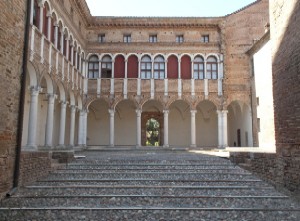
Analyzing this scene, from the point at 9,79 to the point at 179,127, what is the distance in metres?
21.1

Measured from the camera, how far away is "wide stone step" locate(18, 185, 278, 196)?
740 centimetres

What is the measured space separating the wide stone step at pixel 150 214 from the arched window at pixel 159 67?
1793cm

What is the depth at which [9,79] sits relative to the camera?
258 inches

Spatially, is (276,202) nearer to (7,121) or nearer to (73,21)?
(7,121)

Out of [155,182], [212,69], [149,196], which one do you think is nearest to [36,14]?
[155,182]

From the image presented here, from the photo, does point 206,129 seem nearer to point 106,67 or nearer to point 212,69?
point 212,69

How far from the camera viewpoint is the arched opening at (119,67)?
77.4 feet

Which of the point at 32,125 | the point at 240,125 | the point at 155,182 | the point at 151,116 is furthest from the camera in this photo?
the point at 151,116

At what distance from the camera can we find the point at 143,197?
7.11 meters

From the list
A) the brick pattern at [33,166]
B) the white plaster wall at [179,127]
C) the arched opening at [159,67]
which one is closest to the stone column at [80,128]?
the arched opening at [159,67]

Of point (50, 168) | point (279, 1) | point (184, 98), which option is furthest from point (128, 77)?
point (279, 1)

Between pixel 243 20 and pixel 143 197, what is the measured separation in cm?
2015

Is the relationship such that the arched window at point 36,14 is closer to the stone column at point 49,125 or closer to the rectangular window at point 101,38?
the stone column at point 49,125

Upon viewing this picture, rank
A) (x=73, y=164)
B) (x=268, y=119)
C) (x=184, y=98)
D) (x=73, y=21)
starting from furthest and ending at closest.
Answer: (x=184, y=98) < (x=73, y=21) < (x=268, y=119) < (x=73, y=164)
